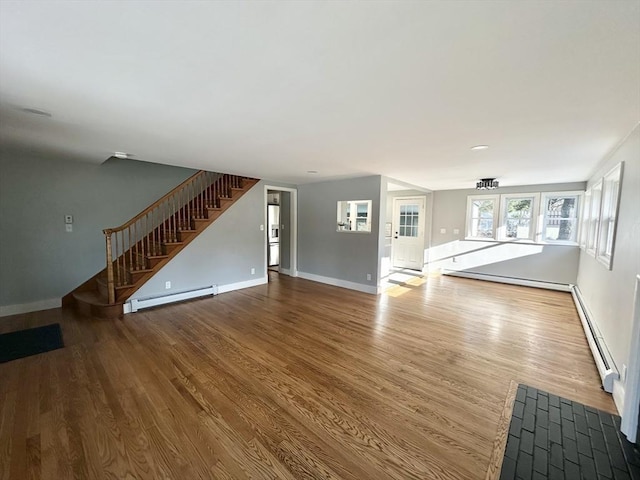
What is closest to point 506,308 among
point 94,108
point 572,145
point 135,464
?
point 572,145

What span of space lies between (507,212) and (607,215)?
3108mm

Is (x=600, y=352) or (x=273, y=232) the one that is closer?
(x=600, y=352)

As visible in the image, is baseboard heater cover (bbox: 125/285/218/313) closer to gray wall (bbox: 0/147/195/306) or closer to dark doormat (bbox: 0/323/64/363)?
dark doormat (bbox: 0/323/64/363)

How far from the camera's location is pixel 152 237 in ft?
16.6

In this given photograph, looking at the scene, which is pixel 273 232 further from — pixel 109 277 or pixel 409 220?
pixel 109 277

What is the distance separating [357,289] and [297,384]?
11.1 ft

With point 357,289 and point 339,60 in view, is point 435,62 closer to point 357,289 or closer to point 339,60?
point 339,60

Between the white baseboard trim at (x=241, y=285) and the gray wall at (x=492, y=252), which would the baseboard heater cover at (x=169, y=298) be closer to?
the white baseboard trim at (x=241, y=285)

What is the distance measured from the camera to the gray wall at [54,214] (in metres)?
3.95

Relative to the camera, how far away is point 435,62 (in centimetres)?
147

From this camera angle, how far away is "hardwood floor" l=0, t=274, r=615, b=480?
165 cm

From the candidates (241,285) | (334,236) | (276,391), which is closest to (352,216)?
(334,236)

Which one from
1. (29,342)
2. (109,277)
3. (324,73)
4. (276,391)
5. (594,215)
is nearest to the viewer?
(324,73)

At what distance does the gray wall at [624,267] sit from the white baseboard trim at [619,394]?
0.15 metres
